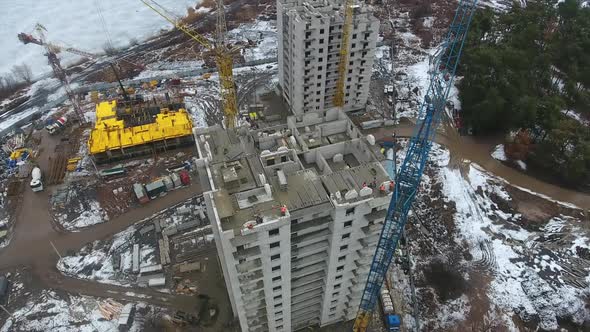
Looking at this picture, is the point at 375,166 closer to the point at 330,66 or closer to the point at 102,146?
the point at 330,66

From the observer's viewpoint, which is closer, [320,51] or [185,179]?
[185,179]

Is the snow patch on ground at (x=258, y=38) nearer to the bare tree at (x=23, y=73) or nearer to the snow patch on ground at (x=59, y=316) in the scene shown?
the bare tree at (x=23, y=73)

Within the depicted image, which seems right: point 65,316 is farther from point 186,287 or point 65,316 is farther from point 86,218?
point 86,218

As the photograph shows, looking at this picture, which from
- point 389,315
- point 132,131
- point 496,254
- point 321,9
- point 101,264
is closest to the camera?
point 389,315

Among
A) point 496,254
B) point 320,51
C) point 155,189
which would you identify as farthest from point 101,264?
point 496,254

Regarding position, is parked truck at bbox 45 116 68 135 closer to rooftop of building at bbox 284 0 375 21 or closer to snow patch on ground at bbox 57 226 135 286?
snow patch on ground at bbox 57 226 135 286
